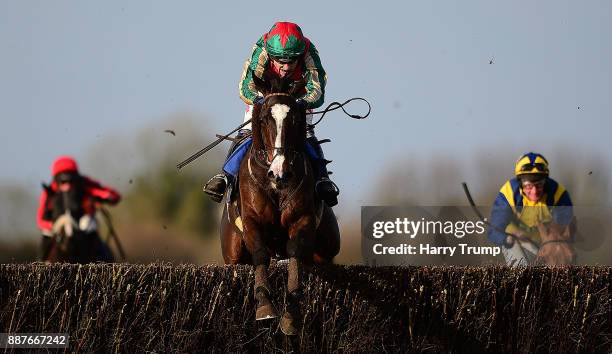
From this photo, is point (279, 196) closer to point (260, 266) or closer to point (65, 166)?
point (260, 266)

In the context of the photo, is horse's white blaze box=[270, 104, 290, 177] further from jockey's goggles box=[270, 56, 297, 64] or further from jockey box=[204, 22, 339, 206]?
jockey's goggles box=[270, 56, 297, 64]

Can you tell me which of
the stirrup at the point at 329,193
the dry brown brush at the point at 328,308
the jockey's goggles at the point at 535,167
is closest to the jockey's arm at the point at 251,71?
the stirrup at the point at 329,193

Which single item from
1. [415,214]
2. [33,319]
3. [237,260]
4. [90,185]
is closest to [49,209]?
[90,185]

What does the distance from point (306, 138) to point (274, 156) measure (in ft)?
3.96

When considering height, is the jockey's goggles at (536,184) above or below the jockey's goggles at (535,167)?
below

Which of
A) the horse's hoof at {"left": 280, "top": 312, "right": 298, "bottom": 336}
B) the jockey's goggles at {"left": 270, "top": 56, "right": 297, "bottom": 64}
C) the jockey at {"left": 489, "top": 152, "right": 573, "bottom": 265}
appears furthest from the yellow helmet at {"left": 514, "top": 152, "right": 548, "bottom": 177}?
the horse's hoof at {"left": 280, "top": 312, "right": 298, "bottom": 336}

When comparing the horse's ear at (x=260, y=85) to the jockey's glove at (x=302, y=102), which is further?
the horse's ear at (x=260, y=85)

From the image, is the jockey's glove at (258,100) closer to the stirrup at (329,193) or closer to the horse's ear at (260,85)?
the horse's ear at (260,85)

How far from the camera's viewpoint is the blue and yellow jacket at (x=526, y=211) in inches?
632

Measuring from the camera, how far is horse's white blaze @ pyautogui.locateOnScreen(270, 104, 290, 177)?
11.0 meters

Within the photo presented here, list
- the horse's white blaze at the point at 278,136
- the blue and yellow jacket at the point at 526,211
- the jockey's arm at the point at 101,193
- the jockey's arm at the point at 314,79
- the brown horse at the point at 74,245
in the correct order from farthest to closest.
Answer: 1. the jockey's arm at the point at 101,193
2. the brown horse at the point at 74,245
3. the blue and yellow jacket at the point at 526,211
4. the jockey's arm at the point at 314,79
5. the horse's white blaze at the point at 278,136

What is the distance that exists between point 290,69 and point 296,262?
179 centimetres

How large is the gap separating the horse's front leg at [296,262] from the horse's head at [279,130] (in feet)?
1.29

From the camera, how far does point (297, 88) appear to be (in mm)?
11578
